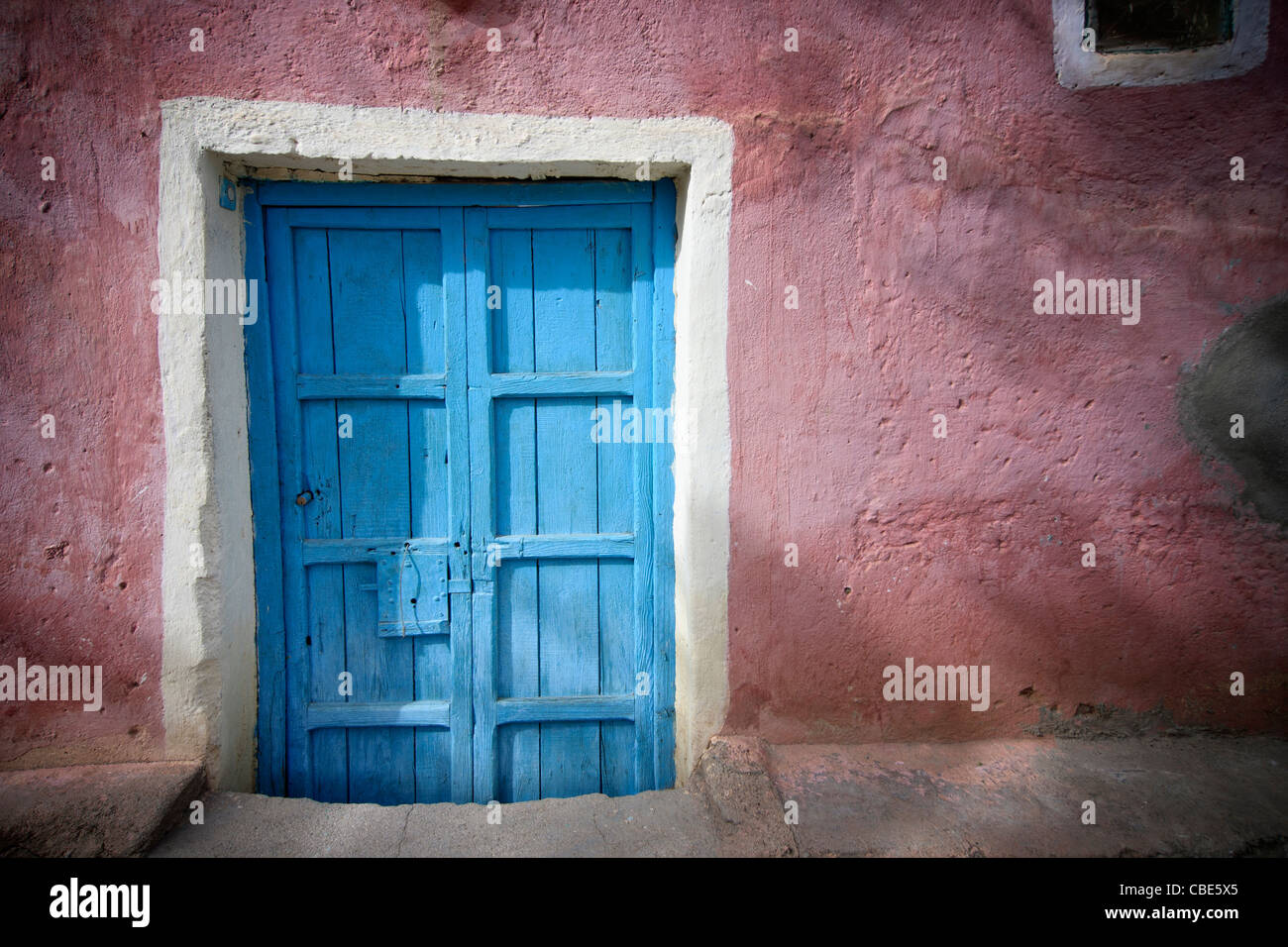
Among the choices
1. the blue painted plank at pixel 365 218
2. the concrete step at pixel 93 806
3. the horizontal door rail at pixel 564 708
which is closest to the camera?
the concrete step at pixel 93 806

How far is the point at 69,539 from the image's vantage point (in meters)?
2.06

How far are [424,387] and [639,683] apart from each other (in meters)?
1.32

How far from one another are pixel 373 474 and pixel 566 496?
0.69 m

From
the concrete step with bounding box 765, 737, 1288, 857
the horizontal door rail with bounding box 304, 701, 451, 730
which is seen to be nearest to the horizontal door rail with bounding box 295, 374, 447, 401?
the horizontal door rail with bounding box 304, 701, 451, 730

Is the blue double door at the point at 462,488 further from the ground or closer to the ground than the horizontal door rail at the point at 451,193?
closer to the ground

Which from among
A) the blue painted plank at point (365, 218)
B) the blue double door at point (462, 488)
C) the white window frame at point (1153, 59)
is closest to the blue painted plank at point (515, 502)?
the blue double door at point (462, 488)

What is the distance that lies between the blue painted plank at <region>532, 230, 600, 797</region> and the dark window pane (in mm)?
1875

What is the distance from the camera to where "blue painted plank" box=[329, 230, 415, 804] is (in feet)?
7.46

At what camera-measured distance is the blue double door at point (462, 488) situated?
227 centimetres

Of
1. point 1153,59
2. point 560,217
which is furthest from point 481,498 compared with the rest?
point 1153,59

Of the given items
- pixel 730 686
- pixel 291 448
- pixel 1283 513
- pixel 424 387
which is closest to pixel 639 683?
pixel 730 686

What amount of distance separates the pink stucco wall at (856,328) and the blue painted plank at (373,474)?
0.51m

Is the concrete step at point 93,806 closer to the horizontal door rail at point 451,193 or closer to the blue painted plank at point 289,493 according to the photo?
the blue painted plank at point 289,493

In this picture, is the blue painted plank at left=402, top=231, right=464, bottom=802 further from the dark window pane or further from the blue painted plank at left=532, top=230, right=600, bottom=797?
the dark window pane
